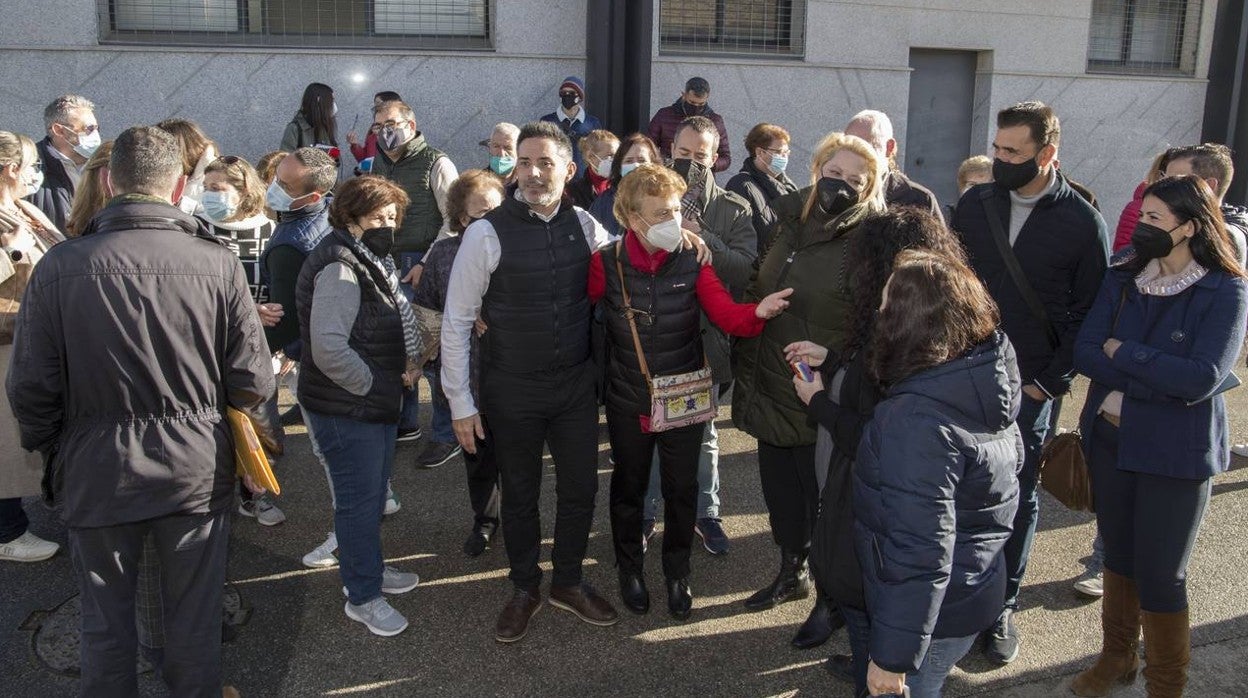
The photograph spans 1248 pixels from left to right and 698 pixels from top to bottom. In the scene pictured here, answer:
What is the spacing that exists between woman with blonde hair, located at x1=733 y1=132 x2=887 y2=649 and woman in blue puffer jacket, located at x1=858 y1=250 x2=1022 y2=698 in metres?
0.97

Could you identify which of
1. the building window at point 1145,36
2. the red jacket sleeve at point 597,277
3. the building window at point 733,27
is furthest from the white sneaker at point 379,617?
the building window at point 1145,36

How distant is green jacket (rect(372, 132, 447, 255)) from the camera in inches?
252

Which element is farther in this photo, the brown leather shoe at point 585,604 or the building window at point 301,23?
the building window at point 301,23

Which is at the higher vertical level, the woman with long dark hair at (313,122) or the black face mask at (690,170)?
the woman with long dark hair at (313,122)

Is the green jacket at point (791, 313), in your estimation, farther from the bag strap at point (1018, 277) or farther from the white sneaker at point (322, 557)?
the white sneaker at point (322, 557)

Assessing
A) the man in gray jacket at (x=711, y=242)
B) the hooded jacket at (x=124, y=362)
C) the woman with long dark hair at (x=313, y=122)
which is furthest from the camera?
the woman with long dark hair at (x=313, y=122)

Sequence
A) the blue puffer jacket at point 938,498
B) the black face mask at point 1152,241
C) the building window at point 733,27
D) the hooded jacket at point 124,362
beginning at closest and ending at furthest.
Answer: the blue puffer jacket at point 938,498 < the hooded jacket at point 124,362 < the black face mask at point 1152,241 < the building window at point 733,27

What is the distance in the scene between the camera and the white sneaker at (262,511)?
499 centimetres

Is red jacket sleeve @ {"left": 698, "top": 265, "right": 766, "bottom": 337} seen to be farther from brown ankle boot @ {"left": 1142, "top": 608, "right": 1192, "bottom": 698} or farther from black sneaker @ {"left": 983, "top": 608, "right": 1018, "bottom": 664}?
brown ankle boot @ {"left": 1142, "top": 608, "right": 1192, "bottom": 698}

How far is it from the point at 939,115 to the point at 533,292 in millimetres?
8706

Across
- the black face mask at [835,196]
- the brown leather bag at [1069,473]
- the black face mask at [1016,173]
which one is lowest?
the brown leather bag at [1069,473]

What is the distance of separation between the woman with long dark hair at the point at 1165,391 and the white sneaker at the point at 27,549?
451cm

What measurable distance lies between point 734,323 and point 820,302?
0.34 metres

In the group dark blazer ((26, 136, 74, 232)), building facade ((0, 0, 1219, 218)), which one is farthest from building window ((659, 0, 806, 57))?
dark blazer ((26, 136, 74, 232))
